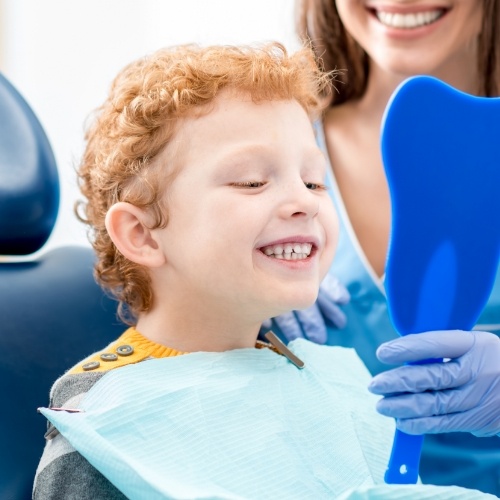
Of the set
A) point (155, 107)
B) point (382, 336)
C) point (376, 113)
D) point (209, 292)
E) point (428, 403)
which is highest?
point (155, 107)

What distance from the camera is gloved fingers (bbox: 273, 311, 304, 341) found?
63.7 inches

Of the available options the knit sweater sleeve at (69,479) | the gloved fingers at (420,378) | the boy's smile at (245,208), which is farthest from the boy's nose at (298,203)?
the knit sweater sleeve at (69,479)

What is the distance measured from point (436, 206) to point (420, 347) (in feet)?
0.58

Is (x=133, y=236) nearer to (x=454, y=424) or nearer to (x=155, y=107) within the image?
(x=155, y=107)

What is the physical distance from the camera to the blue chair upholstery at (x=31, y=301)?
49.7 inches

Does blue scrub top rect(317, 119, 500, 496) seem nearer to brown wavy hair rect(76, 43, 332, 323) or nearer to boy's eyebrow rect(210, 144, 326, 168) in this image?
brown wavy hair rect(76, 43, 332, 323)

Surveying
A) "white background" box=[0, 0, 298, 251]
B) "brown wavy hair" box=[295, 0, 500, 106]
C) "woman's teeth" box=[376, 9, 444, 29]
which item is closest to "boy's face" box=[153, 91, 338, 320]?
"woman's teeth" box=[376, 9, 444, 29]

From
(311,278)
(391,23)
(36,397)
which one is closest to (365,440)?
(311,278)

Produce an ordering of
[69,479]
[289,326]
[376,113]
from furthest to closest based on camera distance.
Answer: [376,113] → [289,326] → [69,479]

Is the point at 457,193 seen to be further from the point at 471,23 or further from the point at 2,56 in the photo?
the point at 2,56

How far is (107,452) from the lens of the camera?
1004 millimetres

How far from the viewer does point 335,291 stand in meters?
1.71

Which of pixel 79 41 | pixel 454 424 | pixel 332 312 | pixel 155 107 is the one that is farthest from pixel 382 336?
pixel 79 41

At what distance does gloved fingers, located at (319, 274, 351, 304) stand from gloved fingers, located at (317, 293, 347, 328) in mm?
20
